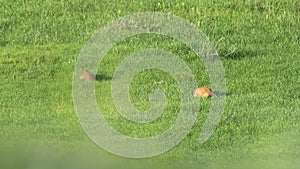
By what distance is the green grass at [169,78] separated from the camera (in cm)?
726

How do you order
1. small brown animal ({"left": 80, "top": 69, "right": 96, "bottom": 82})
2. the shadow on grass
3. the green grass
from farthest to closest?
the shadow on grass → small brown animal ({"left": 80, "top": 69, "right": 96, "bottom": 82}) → the green grass

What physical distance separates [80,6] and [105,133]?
3.12 meters

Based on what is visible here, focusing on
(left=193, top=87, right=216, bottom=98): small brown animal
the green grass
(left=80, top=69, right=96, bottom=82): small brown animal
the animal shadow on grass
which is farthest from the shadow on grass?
(left=80, top=69, right=96, bottom=82): small brown animal

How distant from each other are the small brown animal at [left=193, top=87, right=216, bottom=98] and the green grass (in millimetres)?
137

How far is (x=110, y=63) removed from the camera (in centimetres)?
888

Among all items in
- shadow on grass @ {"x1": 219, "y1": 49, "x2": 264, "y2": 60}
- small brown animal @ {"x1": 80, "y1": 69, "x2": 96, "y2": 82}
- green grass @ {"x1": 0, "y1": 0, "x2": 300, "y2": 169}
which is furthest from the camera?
shadow on grass @ {"x1": 219, "y1": 49, "x2": 264, "y2": 60}

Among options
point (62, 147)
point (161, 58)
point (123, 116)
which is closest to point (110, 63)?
point (161, 58)

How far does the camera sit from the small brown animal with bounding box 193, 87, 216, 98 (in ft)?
26.7

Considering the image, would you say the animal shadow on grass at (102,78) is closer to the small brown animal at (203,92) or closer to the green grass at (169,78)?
the green grass at (169,78)

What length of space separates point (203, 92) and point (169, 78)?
0.55m

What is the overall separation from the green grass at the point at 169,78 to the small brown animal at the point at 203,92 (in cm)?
14

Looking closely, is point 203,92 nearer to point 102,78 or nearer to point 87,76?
point 102,78

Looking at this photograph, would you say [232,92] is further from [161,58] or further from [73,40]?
[73,40]

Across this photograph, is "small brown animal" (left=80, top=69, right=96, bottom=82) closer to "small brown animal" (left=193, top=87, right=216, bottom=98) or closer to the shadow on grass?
"small brown animal" (left=193, top=87, right=216, bottom=98)
